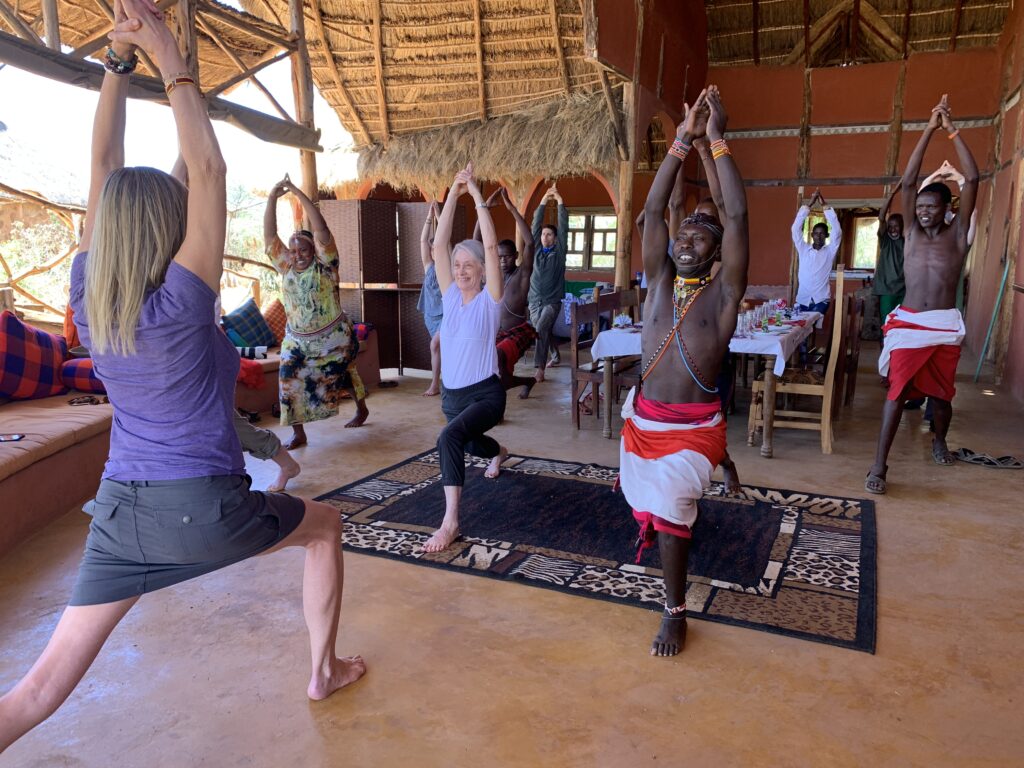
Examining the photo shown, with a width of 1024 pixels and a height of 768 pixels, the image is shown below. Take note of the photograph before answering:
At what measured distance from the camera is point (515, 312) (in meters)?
7.30

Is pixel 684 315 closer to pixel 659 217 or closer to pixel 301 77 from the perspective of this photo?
pixel 659 217

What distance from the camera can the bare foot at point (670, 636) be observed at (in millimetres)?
2723

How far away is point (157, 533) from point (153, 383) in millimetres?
359

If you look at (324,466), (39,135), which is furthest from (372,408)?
(39,135)

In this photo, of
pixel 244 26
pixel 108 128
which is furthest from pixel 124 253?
pixel 244 26

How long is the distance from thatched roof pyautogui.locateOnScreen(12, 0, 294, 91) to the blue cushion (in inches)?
86.3

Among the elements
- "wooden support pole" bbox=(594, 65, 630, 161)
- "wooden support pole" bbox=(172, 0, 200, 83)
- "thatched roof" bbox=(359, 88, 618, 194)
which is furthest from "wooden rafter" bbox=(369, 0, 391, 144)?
"wooden support pole" bbox=(172, 0, 200, 83)

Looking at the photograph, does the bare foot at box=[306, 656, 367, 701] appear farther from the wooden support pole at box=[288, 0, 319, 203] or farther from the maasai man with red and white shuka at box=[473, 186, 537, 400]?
the wooden support pole at box=[288, 0, 319, 203]

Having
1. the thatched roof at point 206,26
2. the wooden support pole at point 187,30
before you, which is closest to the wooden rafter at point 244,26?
the thatched roof at point 206,26

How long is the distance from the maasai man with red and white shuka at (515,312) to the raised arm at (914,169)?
265 centimetres

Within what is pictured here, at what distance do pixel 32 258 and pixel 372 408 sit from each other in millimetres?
9198

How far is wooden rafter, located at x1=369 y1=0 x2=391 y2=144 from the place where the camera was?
32.4 ft

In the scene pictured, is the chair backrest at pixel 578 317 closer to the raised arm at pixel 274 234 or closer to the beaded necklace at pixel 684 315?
the raised arm at pixel 274 234

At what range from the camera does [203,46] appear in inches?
335
